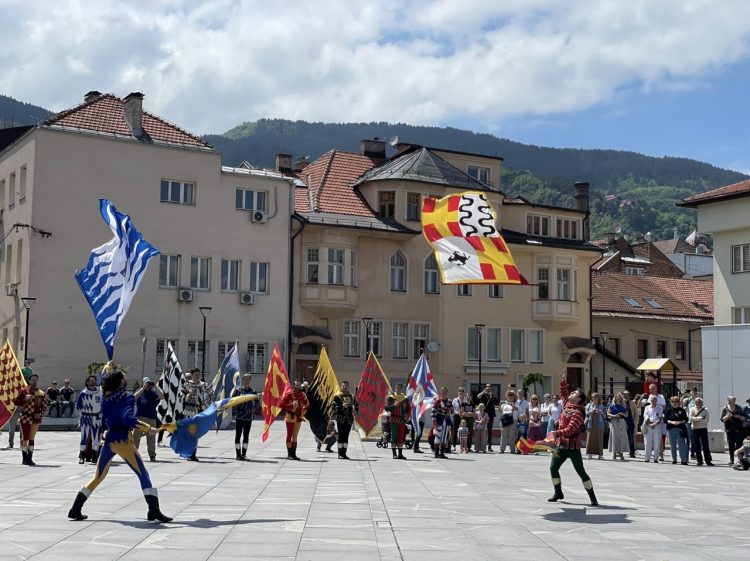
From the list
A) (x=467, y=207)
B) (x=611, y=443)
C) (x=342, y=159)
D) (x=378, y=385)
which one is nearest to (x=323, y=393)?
(x=378, y=385)

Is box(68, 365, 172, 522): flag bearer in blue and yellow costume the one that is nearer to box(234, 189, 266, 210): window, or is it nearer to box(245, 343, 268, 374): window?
box(245, 343, 268, 374): window

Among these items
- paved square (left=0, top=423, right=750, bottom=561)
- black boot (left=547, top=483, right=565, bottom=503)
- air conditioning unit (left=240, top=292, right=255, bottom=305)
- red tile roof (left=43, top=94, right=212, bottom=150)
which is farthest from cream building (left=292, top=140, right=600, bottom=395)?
black boot (left=547, top=483, right=565, bottom=503)

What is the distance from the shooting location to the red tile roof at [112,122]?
50.4 metres

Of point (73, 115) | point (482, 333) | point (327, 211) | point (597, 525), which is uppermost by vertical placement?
point (73, 115)

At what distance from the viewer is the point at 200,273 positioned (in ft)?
170

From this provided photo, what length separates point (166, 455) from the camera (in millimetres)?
25969

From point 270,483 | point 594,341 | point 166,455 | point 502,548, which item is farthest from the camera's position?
point 594,341

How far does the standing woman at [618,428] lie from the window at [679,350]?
4228 cm

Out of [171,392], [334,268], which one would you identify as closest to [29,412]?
[171,392]

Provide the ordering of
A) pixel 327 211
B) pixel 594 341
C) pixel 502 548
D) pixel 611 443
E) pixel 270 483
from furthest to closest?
pixel 594 341
pixel 327 211
pixel 611 443
pixel 270 483
pixel 502 548

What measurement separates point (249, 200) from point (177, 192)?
12.0ft

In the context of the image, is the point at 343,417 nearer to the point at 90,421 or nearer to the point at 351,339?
the point at 90,421

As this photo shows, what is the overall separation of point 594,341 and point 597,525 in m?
53.2

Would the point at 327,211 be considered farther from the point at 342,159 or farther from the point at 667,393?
the point at 667,393
